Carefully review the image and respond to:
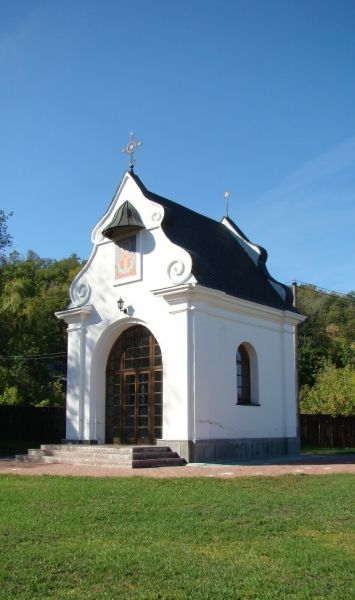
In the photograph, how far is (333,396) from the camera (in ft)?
105

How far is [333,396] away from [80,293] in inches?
621

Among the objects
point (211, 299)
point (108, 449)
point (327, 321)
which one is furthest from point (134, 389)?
point (327, 321)

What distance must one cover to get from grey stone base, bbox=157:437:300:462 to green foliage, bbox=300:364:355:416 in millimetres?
9930

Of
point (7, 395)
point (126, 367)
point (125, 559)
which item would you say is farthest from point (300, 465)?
point (7, 395)

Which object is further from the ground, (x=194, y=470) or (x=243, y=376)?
(x=243, y=376)

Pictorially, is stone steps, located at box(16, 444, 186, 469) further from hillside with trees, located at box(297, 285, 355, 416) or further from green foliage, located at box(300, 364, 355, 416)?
hillside with trees, located at box(297, 285, 355, 416)

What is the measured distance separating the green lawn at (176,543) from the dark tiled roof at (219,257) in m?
9.35

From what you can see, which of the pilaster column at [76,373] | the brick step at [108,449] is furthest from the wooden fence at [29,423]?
the brick step at [108,449]

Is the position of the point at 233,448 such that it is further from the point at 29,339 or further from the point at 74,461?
the point at 29,339

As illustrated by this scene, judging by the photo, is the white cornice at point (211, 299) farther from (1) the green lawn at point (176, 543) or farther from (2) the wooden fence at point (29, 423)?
(2) the wooden fence at point (29, 423)

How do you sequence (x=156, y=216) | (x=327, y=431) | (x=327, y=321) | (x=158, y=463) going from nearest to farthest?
(x=158, y=463)
(x=156, y=216)
(x=327, y=431)
(x=327, y=321)

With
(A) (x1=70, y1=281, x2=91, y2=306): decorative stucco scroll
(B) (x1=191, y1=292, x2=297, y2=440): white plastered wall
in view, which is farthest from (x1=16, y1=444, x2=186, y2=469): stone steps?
(A) (x1=70, y1=281, x2=91, y2=306): decorative stucco scroll

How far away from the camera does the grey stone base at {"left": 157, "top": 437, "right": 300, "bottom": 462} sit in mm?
17891

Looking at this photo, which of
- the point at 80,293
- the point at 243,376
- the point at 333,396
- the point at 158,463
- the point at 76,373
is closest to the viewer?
the point at 158,463
